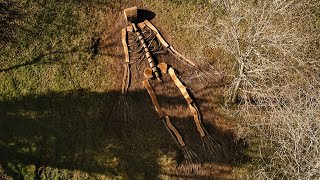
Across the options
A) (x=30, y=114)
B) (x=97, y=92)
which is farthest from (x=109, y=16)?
(x=30, y=114)

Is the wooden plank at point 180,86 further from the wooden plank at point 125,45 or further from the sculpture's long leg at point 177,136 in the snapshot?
the wooden plank at point 125,45

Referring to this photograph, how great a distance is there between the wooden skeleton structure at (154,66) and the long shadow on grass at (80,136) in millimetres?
299

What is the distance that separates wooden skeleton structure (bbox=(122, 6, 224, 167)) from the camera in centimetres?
1463

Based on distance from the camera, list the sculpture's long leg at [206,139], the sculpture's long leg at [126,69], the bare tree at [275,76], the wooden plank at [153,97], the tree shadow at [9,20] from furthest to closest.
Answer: the tree shadow at [9,20] → the sculpture's long leg at [126,69] → the wooden plank at [153,97] → the sculpture's long leg at [206,139] → the bare tree at [275,76]

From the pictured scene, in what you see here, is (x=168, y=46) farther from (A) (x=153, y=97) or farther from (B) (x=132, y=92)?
(B) (x=132, y=92)

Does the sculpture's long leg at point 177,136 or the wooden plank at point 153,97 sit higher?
the wooden plank at point 153,97

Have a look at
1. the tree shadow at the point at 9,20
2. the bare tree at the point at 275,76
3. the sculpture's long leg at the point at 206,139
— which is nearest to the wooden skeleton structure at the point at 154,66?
the sculpture's long leg at the point at 206,139

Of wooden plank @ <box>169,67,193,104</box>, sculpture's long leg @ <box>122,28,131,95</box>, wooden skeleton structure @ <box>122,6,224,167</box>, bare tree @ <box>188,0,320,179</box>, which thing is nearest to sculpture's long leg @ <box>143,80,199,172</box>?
wooden skeleton structure @ <box>122,6,224,167</box>

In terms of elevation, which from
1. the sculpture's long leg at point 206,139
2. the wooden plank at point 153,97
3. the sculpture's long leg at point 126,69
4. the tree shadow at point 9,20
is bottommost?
the sculpture's long leg at point 206,139

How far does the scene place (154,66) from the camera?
15461 millimetres

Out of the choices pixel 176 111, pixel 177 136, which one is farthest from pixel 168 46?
pixel 177 136

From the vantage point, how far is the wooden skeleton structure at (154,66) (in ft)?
48.0

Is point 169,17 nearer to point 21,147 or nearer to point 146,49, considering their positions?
Result: point 146,49

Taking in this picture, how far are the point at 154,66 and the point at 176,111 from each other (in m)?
1.97
